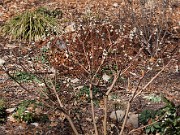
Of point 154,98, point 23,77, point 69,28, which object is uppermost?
point 69,28

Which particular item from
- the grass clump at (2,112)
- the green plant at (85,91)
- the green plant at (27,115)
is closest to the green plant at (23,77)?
the green plant at (85,91)

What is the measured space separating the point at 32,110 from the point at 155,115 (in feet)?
5.80

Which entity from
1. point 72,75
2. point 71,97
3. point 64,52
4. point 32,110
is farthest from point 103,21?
point 32,110

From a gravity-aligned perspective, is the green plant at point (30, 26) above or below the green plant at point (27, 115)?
above

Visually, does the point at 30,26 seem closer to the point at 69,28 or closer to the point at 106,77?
the point at 69,28

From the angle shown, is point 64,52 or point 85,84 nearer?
point 85,84

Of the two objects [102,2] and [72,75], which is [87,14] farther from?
[72,75]

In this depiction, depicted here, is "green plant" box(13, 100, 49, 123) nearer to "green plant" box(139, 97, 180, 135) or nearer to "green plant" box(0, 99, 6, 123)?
"green plant" box(0, 99, 6, 123)

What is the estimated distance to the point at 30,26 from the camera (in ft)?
30.2

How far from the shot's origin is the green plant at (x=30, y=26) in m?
9.17

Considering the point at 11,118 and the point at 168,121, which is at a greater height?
the point at 168,121

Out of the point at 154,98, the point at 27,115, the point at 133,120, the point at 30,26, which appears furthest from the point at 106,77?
the point at 30,26

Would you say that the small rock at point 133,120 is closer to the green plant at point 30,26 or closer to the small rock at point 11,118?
the small rock at point 11,118

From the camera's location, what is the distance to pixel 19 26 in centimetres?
941
